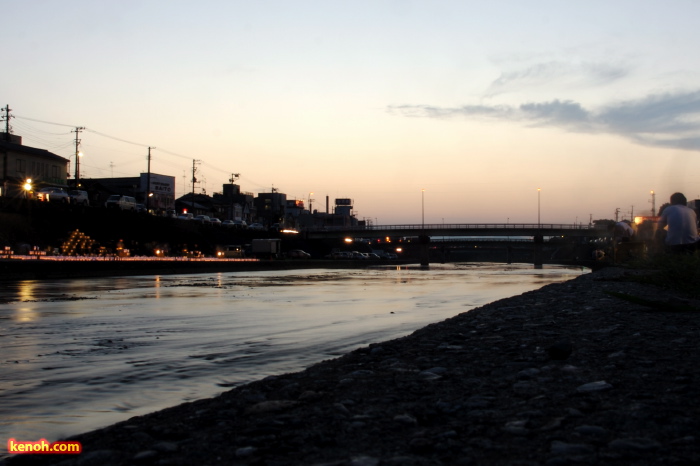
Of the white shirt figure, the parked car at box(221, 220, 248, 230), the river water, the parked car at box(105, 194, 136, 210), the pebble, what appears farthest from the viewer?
the parked car at box(221, 220, 248, 230)

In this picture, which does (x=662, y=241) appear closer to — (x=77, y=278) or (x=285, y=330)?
(x=285, y=330)

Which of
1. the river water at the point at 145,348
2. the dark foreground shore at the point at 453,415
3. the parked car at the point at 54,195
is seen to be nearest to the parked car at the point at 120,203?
the parked car at the point at 54,195

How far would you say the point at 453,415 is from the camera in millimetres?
4742

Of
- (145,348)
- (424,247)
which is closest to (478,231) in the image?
(424,247)

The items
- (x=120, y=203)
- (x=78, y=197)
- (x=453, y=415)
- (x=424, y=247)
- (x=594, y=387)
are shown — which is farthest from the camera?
(x=424, y=247)

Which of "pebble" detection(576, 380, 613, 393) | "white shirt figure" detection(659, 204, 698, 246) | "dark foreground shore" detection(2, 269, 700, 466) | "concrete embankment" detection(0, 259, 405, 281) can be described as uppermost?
"white shirt figure" detection(659, 204, 698, 246)

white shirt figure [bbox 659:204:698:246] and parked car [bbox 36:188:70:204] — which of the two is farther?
parked car [bbox 36:188:70:204]

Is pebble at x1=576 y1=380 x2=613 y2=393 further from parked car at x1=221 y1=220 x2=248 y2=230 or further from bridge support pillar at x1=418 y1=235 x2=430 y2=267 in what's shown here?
parked car at x1=221 y1=220 x2=248 y2=230

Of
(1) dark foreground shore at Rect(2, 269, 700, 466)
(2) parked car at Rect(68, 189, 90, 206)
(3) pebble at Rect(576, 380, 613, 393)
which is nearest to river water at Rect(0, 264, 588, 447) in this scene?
(1) dark foreground shore at Rect(2, 269, 700, 466)

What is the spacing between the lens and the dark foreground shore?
387cm

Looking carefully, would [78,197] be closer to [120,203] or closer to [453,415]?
[120,203]

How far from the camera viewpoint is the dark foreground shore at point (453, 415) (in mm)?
3869

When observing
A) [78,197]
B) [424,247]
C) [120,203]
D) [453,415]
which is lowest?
[453,415]

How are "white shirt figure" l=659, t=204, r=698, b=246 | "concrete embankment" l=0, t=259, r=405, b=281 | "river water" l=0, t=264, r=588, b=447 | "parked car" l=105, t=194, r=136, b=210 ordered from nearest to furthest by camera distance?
"river water" l=0, t=264, r=588, b=447
"white shirt figure" l=659, t=204, r=698, b=246
"concrete embankment" l=0, t=259, r=405, b=281
"parked car" l=105, t=194, r=136, b=210
